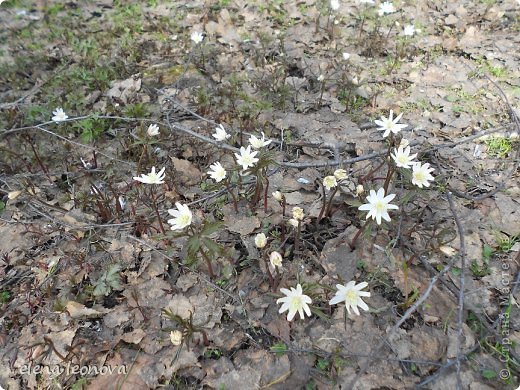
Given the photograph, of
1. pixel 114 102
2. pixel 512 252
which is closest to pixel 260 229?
pixel 512 252

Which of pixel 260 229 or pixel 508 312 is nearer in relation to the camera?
pixel 508 312

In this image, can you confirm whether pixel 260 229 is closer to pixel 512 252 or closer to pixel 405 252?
pixel 405 252

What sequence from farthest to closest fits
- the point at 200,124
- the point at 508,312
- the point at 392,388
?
the point at 200,124 → the point at 508,312 → the point at 392,388

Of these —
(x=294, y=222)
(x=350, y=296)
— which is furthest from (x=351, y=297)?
(x=294, y=222)

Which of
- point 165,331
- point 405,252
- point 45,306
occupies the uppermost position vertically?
point 405,252

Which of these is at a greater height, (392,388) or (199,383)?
(392,388)
